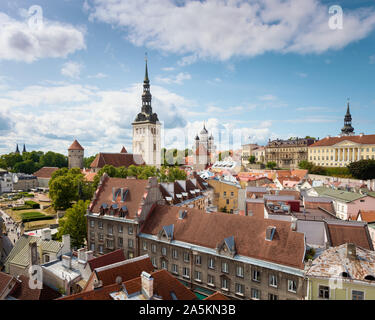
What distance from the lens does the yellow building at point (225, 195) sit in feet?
182

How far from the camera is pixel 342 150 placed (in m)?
99.4

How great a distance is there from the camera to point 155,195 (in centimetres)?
3200

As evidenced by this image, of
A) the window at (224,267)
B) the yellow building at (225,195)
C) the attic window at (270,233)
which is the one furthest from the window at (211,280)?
the yellow building at (225,195)

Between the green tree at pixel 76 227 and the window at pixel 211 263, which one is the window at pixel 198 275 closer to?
the window at pixel 211 263

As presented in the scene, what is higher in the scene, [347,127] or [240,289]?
[347,127]

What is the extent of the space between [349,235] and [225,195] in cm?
3278

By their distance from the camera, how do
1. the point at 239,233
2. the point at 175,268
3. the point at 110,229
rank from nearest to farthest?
the point at 239,233, the point at 175,268, the point at 110,229

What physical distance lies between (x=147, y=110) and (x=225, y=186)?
256 ft

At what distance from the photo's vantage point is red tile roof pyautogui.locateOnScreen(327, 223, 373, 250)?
2377cm

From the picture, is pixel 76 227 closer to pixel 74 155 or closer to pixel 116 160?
pixel 116 160

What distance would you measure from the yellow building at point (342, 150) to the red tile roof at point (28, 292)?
10578 centimetres

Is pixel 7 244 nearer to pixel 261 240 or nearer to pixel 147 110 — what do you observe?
pixel 261 240

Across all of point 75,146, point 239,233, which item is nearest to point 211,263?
point 239,233
